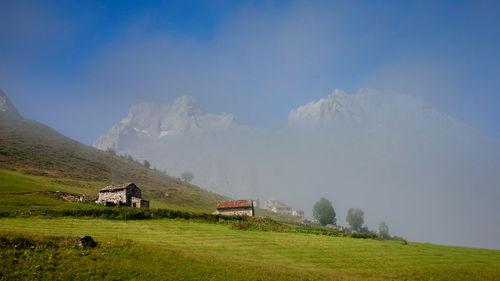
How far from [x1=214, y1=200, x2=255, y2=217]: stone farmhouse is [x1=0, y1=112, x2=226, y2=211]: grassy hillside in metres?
18.6

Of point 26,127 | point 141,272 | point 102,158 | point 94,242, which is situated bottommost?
point 141,272

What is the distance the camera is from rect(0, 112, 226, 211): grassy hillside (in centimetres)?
8894

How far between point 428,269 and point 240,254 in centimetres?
1994

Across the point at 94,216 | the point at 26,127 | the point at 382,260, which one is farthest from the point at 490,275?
the point at 26,127

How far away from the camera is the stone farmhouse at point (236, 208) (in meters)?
78.7

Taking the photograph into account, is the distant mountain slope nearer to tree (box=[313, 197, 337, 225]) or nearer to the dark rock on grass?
A: tree (box=[313, 197, 337, 225])

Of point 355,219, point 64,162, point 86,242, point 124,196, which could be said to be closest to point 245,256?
point 86,242

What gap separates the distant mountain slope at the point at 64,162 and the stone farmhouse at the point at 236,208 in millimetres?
25412

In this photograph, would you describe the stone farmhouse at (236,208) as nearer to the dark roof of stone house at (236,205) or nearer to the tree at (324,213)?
the dark roof of stone house at (236,205)

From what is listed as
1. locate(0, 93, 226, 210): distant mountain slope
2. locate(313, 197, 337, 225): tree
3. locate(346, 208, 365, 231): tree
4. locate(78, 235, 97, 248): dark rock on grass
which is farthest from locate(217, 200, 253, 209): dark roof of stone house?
locate(346, 208, 365, 231): tree

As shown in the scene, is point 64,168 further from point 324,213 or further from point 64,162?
point 324,213

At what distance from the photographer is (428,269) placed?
101 feet

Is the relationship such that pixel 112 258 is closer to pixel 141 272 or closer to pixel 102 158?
pixel 141 272

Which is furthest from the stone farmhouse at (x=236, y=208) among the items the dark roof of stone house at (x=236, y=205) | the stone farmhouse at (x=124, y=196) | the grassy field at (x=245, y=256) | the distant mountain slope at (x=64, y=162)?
the grassy field at (x=245, y=256)
